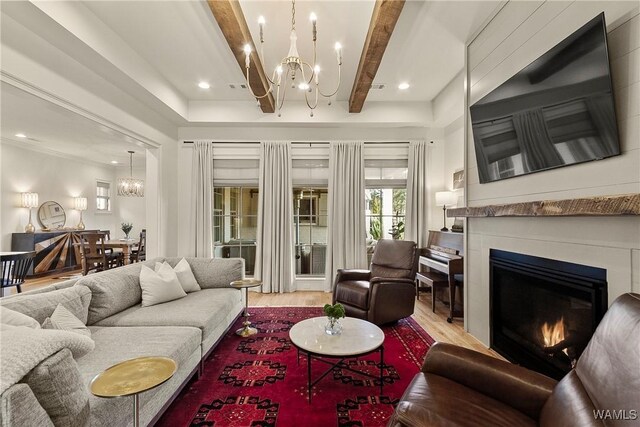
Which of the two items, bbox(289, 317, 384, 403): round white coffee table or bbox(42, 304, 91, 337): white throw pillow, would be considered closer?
bbox(42, 304, 91, 337): white throw pillow

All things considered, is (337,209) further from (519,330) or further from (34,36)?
(34,36)

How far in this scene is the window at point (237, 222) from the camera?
5082 millimetres

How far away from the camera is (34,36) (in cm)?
228

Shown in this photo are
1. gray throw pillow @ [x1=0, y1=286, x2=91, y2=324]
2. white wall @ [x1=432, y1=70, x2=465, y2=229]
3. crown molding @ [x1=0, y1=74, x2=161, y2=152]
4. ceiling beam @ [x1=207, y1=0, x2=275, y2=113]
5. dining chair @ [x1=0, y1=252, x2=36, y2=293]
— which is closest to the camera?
gray throw pillow @ [x1=0, y1=286, x2=91, y2=324]

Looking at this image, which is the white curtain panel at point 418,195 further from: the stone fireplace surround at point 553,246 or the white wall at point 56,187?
the white wall at point 56,187

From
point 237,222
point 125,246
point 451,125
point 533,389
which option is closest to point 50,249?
point 125,246

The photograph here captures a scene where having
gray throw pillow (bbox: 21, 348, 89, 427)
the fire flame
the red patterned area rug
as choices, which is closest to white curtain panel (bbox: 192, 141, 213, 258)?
the red patterned area rug

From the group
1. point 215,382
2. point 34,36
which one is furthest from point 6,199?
point 215,382

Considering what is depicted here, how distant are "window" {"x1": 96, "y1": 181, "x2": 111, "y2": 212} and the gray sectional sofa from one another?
6070 mm

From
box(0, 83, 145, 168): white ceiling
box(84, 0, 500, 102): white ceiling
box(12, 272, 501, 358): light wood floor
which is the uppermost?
box(84, 0, 500, 102): white ceiling

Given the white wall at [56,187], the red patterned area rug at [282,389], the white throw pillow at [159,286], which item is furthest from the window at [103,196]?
the red patterned area rug at [282,389]

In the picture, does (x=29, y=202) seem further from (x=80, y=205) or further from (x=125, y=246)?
(x=125, y=246)

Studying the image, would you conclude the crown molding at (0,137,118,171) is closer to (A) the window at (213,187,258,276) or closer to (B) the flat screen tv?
(A) the window at (213,187,258,276)

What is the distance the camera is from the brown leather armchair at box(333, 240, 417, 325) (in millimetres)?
3076
